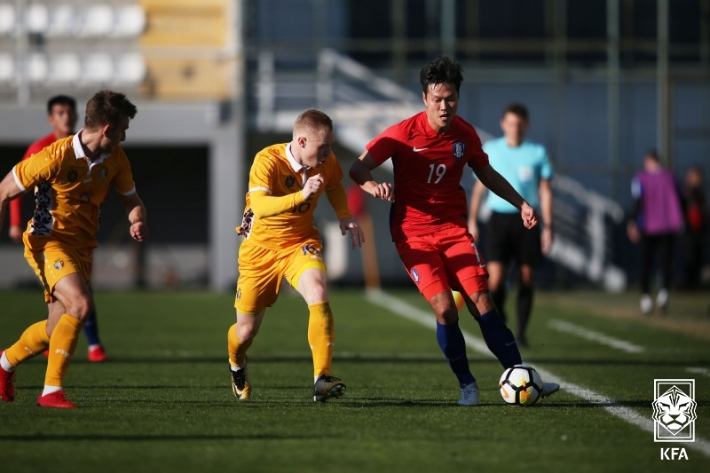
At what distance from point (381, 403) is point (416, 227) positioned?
1124 millimetres

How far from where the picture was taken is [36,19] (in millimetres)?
27016

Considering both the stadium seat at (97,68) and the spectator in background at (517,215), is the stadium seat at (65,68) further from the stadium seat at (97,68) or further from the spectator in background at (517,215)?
the spectator in background at (517,215)

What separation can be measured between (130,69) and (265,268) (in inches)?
747

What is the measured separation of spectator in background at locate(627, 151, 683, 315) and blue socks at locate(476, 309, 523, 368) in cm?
952

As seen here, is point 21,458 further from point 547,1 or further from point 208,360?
point 547,1

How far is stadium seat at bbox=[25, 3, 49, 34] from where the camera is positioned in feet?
88.5

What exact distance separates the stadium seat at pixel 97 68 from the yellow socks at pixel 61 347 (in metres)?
19.0

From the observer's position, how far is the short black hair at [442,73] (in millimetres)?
7637

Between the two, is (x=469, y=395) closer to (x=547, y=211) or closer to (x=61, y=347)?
(x=61, y=347)

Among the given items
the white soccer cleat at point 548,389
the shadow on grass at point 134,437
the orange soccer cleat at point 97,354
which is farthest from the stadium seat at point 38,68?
the shadow on grass at point 134,437

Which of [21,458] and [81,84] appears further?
[81,84]

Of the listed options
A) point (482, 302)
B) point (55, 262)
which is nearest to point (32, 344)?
point (55, 262)

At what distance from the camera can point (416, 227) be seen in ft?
26.2

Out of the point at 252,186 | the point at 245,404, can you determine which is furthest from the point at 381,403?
the point at 252,186
